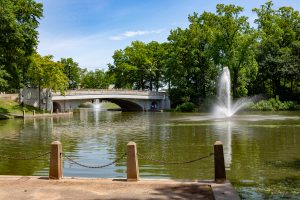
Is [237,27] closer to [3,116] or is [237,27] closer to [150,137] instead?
[3,116]

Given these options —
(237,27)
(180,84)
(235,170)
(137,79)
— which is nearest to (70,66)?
(137,79)

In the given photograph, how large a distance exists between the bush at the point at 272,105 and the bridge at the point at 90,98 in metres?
20.0

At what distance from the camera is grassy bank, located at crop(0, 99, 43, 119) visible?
171 ft

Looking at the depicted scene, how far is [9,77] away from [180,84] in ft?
106

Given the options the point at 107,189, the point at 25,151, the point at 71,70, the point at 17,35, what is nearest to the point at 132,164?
the point at 107,189

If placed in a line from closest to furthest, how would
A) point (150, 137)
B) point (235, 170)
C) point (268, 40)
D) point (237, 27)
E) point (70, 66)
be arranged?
point (235, 170)
point (150, 137)
point (237, 27)
point (268, 40)
point (70, 66)

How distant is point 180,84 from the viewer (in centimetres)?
7269

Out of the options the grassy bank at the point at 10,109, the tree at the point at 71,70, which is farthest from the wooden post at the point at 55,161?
the tree at the point at 71,70

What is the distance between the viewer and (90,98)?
70.9 m

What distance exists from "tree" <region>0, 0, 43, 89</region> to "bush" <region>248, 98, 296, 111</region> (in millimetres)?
34836

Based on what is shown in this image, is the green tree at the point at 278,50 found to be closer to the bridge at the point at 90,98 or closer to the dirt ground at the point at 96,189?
the bridge at the point at 90,98

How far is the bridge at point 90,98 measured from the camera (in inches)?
2501

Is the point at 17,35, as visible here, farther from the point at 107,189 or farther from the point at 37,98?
the point at 107,189

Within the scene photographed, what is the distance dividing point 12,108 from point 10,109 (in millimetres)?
883
